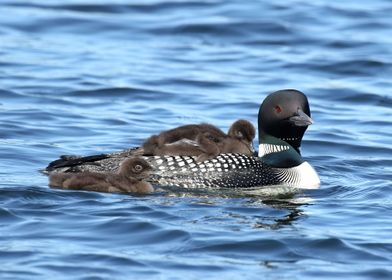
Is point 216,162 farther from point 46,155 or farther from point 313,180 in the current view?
point 46,155

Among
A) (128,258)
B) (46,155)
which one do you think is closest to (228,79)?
(46,155)

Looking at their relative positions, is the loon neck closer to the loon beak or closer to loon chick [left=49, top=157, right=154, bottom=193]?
the loon beak

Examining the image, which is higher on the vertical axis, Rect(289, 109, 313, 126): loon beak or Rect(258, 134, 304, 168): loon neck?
Rect(289, 109, 313, 126): loon beak

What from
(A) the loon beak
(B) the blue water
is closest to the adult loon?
(A) the loon beak

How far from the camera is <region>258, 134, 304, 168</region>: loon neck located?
471 inches

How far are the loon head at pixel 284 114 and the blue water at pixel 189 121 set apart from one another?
24.6 inches

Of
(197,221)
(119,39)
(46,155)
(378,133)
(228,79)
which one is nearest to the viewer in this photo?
(197,221)

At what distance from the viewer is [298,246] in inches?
391

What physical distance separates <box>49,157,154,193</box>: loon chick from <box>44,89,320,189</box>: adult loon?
24 centimetres

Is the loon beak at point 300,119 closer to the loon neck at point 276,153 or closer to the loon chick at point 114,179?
the loon neck at point 276,153

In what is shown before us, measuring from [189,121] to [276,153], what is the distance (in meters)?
3.49

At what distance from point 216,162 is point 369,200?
139 cm

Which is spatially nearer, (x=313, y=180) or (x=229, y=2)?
(x=313, y=180)

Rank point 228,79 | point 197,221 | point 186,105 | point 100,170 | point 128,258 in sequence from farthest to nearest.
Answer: point 228,79, point 186,105, point 100,170, point 197,221, point 128,258
